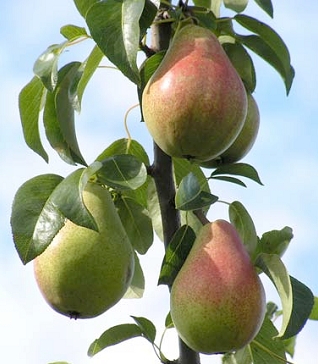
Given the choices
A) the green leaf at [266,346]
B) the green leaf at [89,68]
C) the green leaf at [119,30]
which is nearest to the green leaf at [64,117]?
the green leaf at [89,68]

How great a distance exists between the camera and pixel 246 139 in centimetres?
238

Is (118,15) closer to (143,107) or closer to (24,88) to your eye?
(143,107)

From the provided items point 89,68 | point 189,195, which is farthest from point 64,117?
point 189,195

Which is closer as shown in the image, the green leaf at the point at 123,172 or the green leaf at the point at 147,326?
the green leaf at the point at 123,172

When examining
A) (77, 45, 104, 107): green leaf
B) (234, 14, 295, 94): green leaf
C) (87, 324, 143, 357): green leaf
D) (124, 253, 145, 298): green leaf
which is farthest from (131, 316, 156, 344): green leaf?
(234, 14, 295, 94): green leaf

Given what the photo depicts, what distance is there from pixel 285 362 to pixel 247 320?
44 cm

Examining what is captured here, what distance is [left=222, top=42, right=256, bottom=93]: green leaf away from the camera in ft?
7.80

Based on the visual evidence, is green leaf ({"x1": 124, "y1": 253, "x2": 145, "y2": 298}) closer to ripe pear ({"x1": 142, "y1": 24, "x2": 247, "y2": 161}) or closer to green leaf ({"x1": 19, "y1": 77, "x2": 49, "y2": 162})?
green leaf ({"x1": 19, "y1": 77, "x2": 49, "y2": 162})

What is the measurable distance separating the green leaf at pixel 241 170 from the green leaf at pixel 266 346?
34 centimetres

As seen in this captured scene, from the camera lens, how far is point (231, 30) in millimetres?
2393

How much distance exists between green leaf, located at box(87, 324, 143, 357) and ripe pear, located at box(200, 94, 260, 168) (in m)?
0.42

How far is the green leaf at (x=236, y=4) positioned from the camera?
8.11 ft

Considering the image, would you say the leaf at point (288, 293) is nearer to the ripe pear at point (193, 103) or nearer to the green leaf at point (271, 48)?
the ripe pear at point (193, 103)

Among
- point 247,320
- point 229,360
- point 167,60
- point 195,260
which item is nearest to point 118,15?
point 167,60
